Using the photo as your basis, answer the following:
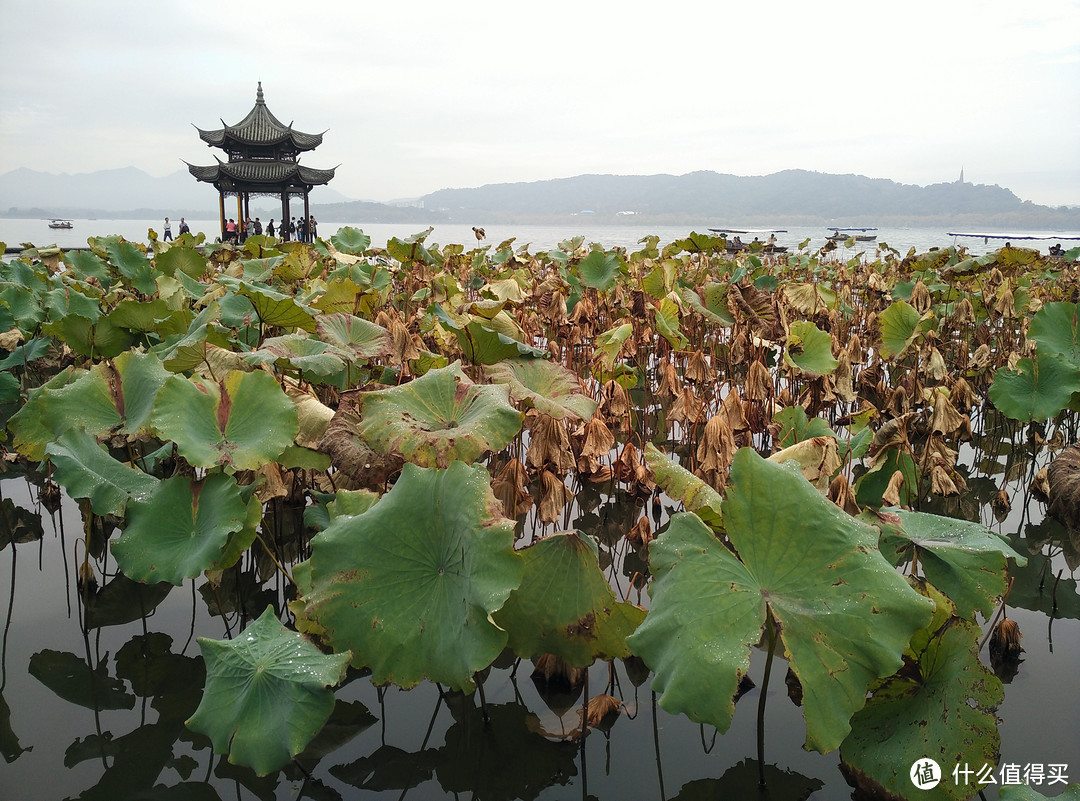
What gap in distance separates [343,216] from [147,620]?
124807 millimetres

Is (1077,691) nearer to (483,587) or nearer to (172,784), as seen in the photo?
(483,587)

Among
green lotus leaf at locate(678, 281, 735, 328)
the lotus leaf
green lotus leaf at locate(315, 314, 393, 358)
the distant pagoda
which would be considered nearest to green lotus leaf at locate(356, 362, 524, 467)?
green lotus leaf at locate(315, 314, 393, 358)

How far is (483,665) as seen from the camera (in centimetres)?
128

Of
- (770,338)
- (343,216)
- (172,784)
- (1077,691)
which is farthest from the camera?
(343,216)

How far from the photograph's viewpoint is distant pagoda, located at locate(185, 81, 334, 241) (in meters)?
20.9

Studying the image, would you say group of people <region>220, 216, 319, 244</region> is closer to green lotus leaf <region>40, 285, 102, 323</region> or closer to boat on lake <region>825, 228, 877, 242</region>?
boat on lake <region>825, 228, 877, 242</region>

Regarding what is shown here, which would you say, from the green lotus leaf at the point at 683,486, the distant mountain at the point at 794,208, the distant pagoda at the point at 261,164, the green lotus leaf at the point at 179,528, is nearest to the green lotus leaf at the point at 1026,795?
the green lotus leaf at the point at 683,486

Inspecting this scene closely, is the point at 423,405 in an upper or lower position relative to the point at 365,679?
upper

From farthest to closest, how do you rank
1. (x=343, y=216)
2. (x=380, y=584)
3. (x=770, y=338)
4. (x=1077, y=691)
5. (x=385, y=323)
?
(x=343, y=216) < (x=770, y=338) < (x=385, y=323) < (x=1077, y=691) < (x=380, y=584)

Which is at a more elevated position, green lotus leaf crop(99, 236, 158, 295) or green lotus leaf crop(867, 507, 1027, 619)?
green lotus leaf crop(99, 236, 158, 295)

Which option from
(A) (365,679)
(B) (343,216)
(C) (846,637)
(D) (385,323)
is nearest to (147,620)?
(A) (365,679)

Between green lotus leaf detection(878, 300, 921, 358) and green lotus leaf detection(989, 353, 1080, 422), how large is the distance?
848 mm

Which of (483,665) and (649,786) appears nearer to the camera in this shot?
(483,665)

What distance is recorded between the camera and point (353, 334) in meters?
2.48
